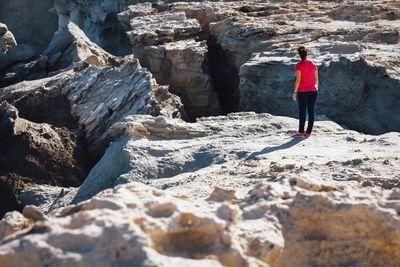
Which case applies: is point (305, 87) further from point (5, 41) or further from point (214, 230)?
point (5, 41)

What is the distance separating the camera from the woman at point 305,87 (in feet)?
27.8

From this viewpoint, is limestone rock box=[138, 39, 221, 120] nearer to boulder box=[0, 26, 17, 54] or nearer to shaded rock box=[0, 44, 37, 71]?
shaded rock box=[0, 44, 37, 71]

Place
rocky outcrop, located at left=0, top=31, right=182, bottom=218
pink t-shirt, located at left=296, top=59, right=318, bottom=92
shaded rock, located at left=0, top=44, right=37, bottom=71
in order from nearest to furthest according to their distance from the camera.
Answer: pink t-shirt, located at left=296, top=59, right=318, bottom=92
rocky outcrop, located at left=0, top=31, right=182, bottom=218
shaded rock, located at left=0, top=44, right=37, bottom=71

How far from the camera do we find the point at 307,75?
27.9ft

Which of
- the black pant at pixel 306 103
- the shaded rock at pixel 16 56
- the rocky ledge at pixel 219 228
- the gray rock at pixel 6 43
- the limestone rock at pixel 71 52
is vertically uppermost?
the rocky ledge at pixel 219 228

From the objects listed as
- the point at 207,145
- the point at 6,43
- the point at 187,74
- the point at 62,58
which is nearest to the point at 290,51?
the point at 187,74

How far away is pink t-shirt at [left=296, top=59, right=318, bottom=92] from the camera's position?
8.46m

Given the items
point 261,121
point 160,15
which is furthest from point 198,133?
point 160,15

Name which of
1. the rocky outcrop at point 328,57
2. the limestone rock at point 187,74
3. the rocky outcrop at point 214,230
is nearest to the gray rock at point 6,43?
the limestone rock at point 187,74

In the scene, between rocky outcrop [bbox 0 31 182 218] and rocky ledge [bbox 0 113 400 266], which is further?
rocky outcrop [bbox 0 31 182 218]

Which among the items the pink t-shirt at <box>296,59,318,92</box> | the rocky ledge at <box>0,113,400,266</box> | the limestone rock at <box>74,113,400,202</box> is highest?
the rocky ledge at <box>0,113,400,266</box>

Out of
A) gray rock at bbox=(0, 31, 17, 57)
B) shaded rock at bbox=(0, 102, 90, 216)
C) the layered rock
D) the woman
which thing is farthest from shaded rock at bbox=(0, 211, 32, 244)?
gray rock at bbox=(0, 31, 17, 57)

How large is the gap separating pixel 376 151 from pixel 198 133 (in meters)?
2.32

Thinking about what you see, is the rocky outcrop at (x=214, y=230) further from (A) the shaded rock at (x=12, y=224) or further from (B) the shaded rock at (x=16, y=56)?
(B) the shaded rock at (x=16, y=56)
